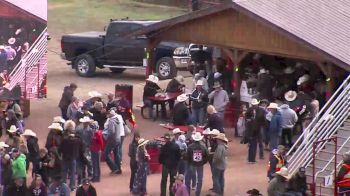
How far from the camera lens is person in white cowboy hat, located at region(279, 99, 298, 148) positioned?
26.7 m

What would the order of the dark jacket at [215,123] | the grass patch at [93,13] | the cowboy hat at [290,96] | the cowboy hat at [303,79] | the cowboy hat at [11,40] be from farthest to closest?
the grass patch at [93,13], the cowboy hat at [303,79], the cowboy hat at [11,40], the cowboy hat at [290,96], the dark jacket at [215,123]

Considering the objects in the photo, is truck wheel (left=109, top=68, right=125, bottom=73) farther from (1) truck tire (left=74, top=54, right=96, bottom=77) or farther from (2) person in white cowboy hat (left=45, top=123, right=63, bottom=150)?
(2) person in white cowboy hat (left=45, top=123, right=63, bottom=150)

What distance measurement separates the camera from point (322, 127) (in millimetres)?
25094

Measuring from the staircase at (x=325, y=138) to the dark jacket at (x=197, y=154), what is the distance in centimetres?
178

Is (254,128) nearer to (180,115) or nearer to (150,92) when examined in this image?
(180,115)

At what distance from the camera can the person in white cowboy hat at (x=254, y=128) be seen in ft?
86.9

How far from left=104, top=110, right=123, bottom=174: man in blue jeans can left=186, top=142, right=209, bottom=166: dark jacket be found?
2323 mm

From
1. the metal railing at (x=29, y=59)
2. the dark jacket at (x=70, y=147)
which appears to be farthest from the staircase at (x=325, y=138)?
the metal railing at (x=29, y=59)

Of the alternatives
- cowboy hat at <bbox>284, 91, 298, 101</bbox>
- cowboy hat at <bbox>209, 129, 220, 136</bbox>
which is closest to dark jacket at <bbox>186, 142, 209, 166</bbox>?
cowboy hat at <bbox>209, 129, 220, 136</bbox>

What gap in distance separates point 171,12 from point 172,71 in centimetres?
1358

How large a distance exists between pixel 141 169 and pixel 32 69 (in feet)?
23.9

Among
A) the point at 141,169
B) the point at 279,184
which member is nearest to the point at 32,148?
the point at 141,169

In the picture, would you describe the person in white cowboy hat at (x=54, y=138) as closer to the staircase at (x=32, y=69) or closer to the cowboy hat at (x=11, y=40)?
the cowboy hat at (x=11, y=40)

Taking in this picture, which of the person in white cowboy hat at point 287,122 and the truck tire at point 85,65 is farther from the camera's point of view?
the truck tire at point 85,65
